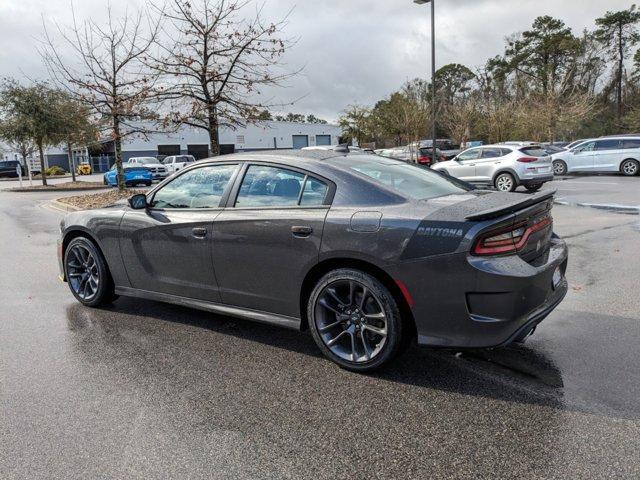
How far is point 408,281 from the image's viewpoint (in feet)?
10.8

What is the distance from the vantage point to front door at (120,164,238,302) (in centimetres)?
427

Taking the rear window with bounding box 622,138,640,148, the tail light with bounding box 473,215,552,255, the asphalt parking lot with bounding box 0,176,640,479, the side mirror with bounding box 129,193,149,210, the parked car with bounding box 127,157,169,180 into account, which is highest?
the parked car with bounding box 127,157,169,180

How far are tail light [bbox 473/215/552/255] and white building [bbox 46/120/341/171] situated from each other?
54162mm

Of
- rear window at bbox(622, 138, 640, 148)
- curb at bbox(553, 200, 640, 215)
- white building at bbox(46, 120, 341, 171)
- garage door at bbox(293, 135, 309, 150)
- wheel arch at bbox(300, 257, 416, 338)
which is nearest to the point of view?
wheel arch at bbox(300, 257, 416, 338)

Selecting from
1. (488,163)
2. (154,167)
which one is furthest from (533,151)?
(154,167)

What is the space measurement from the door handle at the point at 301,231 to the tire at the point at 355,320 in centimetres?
33

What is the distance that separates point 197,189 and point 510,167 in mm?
14105

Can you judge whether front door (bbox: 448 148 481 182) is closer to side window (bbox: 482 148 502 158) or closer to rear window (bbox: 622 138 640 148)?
side window (bbox: 482 148 502 158)

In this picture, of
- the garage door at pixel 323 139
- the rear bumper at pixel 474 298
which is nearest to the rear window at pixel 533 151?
the rear bumper at pixel 474 298

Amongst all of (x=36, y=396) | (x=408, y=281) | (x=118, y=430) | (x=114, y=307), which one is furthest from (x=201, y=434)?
(x=114, y=307)

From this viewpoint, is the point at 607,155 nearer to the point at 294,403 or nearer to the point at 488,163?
the point at 488,163

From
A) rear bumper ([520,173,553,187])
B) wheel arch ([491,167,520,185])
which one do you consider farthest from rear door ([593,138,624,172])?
wheel arch ([491,167,520,185])

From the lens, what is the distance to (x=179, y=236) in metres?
4.39

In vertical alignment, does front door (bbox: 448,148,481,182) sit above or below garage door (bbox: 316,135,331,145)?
below
